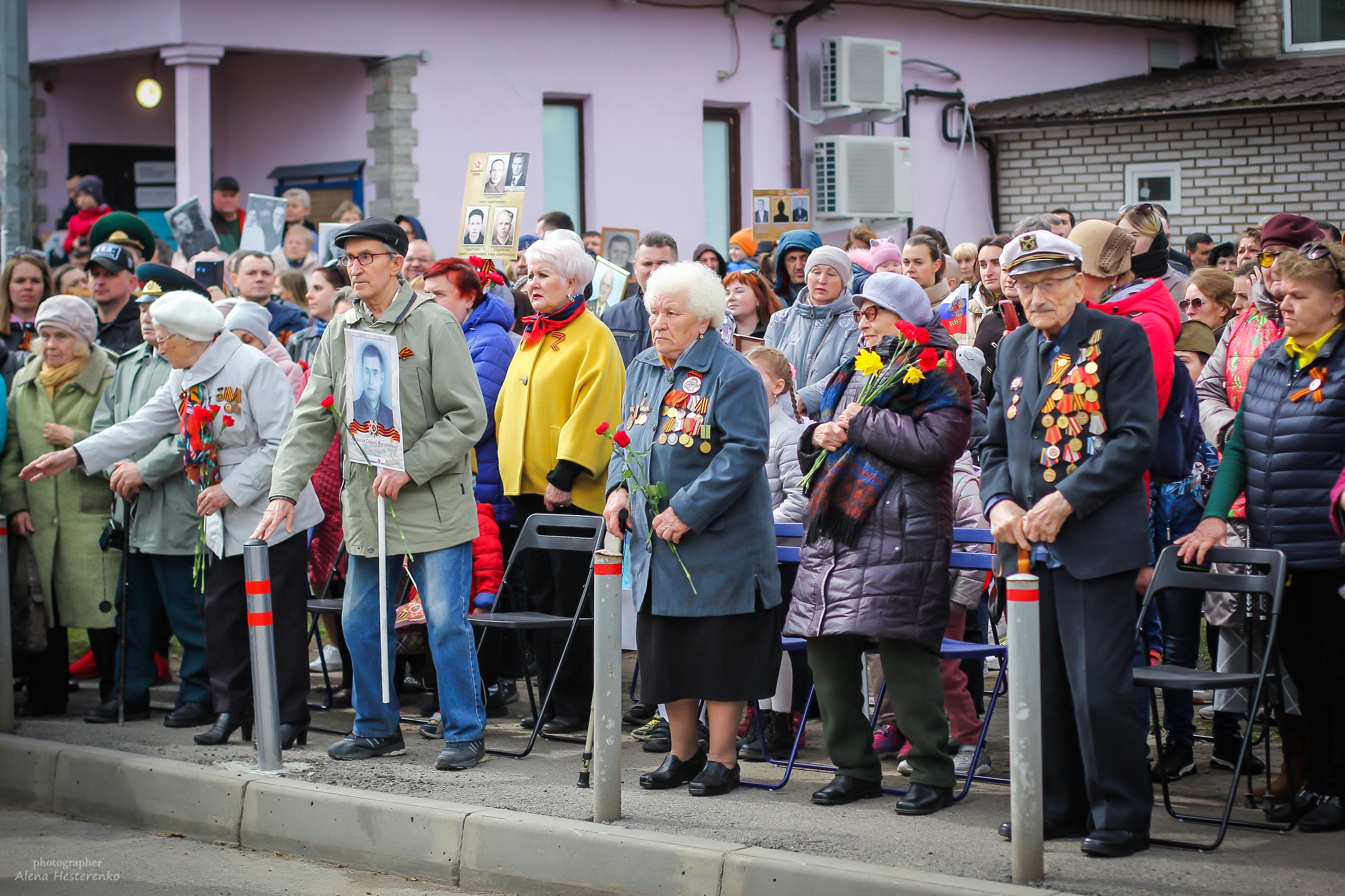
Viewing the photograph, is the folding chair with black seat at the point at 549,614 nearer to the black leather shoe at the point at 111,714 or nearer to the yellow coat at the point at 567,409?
the yellow coat at the point at 567,409

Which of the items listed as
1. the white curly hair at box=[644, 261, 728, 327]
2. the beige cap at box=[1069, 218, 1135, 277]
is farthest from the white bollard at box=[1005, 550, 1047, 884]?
the white curly hair at box=[644, 261, 728, 327]

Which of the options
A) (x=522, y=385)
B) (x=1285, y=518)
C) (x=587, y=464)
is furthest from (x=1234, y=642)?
(x=522, y=385)

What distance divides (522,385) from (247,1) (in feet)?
30.5

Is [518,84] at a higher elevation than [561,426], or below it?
higher

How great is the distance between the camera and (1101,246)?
548 cm

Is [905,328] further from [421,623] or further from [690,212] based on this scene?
[690,212]

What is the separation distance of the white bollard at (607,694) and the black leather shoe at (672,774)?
0.55m

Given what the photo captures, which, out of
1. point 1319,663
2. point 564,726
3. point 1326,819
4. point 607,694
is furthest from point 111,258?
point 1326,819

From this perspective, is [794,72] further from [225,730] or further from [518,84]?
[225,730]

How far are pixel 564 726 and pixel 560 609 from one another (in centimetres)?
54

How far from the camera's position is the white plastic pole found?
20.4 feet

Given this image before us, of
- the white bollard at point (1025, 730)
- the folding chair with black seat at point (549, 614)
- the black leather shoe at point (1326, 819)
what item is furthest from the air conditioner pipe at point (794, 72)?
the white bollard at point (1025, 730)

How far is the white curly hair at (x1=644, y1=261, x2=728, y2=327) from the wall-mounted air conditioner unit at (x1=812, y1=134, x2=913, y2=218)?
1230 cm

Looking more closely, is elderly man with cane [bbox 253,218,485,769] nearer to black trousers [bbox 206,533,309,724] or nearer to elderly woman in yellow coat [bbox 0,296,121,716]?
black trousers [bbox 206,533,309,724]
